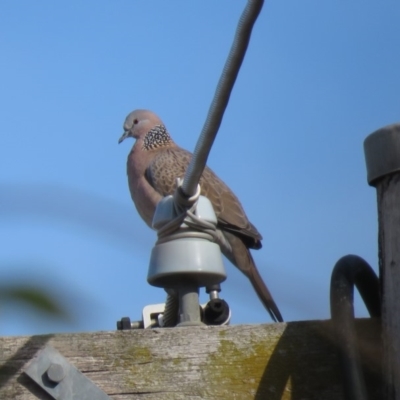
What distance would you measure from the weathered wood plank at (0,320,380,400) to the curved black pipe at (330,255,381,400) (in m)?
0.04

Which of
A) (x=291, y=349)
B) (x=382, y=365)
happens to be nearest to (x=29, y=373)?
(x=291, y=349)

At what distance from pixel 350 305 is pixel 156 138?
776 centimetres

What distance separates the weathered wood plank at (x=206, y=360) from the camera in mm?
1266

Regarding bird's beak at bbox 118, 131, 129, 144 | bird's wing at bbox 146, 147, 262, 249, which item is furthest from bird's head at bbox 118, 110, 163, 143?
bird's wing at bbox 146, 147, 262, 249

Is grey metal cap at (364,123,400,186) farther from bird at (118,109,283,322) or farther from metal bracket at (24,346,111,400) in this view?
bird at (118,109,283,322)

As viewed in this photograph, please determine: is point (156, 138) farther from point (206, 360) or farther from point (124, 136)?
point (206, 360)

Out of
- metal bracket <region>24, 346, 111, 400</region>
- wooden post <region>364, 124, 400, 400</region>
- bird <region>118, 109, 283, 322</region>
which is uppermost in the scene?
bird <region>118, 109, 283, 322</region>

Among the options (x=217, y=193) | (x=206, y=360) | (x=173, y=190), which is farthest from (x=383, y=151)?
(x=217, y=193)

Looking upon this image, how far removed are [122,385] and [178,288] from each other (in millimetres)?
284

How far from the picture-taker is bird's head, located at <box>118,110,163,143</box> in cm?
916

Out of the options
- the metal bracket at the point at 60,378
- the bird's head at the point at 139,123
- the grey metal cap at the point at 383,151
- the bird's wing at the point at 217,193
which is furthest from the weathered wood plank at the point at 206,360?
the bird's head at the point at 139,123

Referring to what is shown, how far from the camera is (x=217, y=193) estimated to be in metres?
7.86

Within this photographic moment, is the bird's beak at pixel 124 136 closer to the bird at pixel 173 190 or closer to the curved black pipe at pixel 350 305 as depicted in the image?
the bird at pixel 173 190

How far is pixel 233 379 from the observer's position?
1309mm
